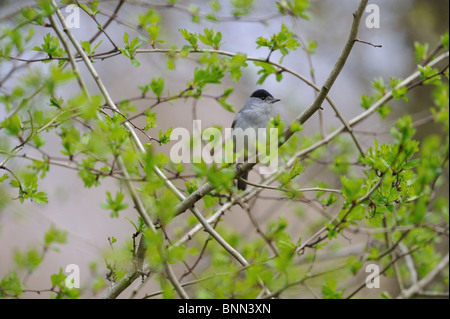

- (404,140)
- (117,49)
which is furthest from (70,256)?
(404,140)

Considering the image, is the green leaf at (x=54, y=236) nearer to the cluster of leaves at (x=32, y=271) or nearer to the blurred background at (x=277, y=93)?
the cluster of leaves at (x=32, y=271)

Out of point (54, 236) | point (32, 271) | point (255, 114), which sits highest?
point (255, 114)

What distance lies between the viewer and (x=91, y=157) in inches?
75.1

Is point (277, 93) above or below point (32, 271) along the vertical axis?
above

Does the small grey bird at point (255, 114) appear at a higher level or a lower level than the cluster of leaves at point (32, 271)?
higher

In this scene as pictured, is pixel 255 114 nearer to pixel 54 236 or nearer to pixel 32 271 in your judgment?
pixel 54 236

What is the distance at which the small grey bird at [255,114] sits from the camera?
3170 millimetres

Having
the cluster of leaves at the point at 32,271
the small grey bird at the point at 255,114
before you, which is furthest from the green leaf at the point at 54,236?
the small grey bird at the point at 255,114

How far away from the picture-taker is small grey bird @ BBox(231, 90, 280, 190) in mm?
3170

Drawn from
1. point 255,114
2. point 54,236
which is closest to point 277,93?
point 255,114

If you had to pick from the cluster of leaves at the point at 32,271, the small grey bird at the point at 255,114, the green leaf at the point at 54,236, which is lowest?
the cluster of leaves at the point at 32,271

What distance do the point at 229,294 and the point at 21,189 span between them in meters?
0.89

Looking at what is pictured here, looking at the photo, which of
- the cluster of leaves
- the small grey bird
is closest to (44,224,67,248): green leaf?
the cluster of leaves

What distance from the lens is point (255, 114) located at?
3.19 meters
